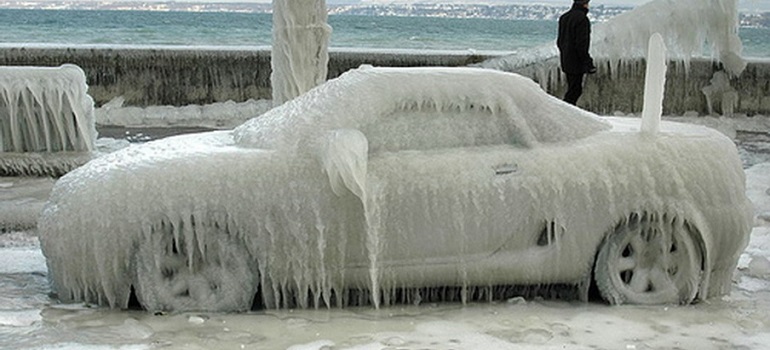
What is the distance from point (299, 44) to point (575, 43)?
335cm

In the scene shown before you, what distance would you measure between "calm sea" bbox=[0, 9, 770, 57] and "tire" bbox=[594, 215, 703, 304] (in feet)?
109

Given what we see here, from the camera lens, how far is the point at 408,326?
5457 mm

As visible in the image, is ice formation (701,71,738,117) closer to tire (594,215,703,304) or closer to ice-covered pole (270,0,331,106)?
ice-covered pole (270,0,331,106)

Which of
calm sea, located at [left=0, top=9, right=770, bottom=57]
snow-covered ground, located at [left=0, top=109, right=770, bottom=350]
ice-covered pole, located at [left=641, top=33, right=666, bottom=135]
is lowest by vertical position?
calm sea, located at [left=0, top=9, right=770, bottom=57]

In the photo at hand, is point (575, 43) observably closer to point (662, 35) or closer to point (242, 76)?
point (662, 35)

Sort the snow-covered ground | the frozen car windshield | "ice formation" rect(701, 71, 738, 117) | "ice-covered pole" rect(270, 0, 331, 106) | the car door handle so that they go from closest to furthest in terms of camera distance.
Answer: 1. the snow-covered ground
2. the car door handle
3. the frozen car windshield
4. "ice-covered pole" rect(270, 0, 331, 106)
5. "ice formation" rect(701, 71, 738, 117)

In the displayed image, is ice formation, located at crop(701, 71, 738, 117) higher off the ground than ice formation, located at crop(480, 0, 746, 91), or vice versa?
ice formation, located at crop(480, 0, 746, 91)

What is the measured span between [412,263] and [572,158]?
44.8 inches

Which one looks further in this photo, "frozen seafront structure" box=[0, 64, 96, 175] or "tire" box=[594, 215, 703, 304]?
"frozen seafront structure" box=[0, 64, 96, 175]

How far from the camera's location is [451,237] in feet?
18.9

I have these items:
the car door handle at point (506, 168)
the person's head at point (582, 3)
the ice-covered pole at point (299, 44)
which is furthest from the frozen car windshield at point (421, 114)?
the person's head at point (582, 3)

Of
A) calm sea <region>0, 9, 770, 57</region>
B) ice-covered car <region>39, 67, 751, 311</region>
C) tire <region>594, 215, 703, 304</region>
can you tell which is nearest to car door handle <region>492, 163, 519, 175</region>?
ice-covered car <region>39, 67, 751, 311</region>

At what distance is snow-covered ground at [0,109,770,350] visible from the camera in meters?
5.13

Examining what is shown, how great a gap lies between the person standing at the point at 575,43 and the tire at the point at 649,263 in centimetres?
596
